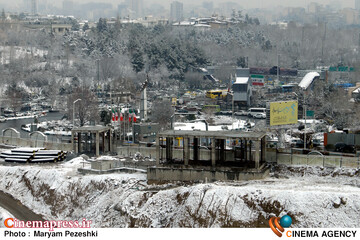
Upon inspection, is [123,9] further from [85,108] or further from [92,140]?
[92,140]

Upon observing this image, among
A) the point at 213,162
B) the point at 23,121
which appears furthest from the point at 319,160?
the point at 23,121

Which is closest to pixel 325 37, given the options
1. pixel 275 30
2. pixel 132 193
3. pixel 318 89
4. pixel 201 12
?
pixel 275 30

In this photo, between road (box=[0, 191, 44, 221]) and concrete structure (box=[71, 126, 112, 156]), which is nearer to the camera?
road (box=[0, 191, 44, 221])

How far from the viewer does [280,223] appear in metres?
17.3

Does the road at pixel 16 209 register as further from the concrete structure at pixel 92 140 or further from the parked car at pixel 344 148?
the parked car at pixel 344 148

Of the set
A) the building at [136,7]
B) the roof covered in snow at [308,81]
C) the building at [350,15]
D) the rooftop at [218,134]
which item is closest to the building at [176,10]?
the building at [136,7]

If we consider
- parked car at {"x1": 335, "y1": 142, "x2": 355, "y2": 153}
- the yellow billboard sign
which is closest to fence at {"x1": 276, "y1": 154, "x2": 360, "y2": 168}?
parked car at {"x1": 335, "y1": 142, "x2": 355, "y2": 153}

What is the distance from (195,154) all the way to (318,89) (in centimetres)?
3472

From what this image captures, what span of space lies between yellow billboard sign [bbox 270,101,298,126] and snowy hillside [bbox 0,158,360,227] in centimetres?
786

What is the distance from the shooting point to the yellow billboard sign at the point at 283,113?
3036cm

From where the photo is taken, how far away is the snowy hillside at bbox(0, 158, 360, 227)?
1838cm

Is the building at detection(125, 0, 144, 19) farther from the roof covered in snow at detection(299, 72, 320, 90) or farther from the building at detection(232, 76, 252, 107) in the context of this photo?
the building at detection(232, 76, 252, 107)

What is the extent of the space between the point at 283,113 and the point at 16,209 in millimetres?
14011

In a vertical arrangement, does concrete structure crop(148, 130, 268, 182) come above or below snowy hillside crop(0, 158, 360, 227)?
above
